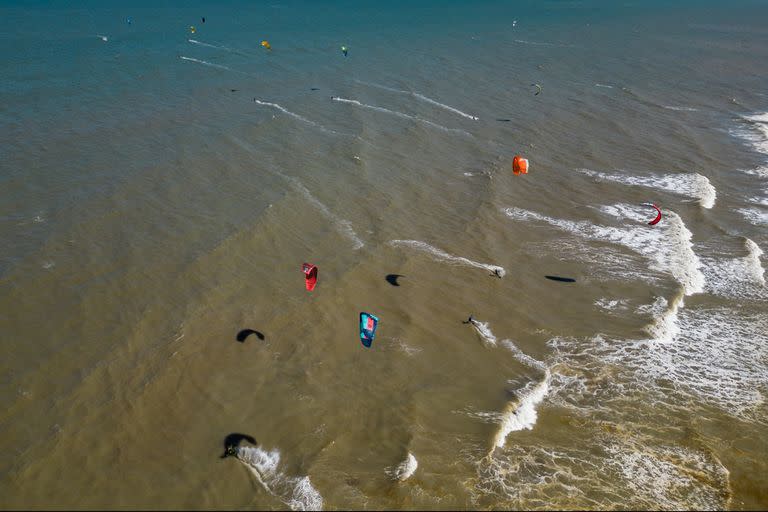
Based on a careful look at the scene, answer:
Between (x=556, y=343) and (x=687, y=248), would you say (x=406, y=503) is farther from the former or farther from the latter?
(x=687, y=248)

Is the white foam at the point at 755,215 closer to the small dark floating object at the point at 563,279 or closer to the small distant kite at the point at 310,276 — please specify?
the small dark floating object at the point at 563,279

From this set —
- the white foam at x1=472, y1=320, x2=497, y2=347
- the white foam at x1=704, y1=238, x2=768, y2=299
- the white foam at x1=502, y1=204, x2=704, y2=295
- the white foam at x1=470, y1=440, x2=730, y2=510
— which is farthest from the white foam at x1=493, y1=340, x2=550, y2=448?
the white foam at x1=704, y1=238, x2=768, y2=299

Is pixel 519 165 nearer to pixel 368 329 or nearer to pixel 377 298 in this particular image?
pixel 377 298

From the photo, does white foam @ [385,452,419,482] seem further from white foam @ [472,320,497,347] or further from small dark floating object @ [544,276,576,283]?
small dark floating object @ [544,276,576,283]

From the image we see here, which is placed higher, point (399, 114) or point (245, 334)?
point (399, 114)

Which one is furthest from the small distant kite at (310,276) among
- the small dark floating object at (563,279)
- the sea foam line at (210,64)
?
the sea foam line at (210,64)

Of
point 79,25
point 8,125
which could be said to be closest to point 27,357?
point 8,125

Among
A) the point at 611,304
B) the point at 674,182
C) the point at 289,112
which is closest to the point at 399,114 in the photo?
the point at 289,112

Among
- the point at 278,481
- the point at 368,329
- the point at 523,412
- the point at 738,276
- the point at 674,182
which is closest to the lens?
the point at 278,481
